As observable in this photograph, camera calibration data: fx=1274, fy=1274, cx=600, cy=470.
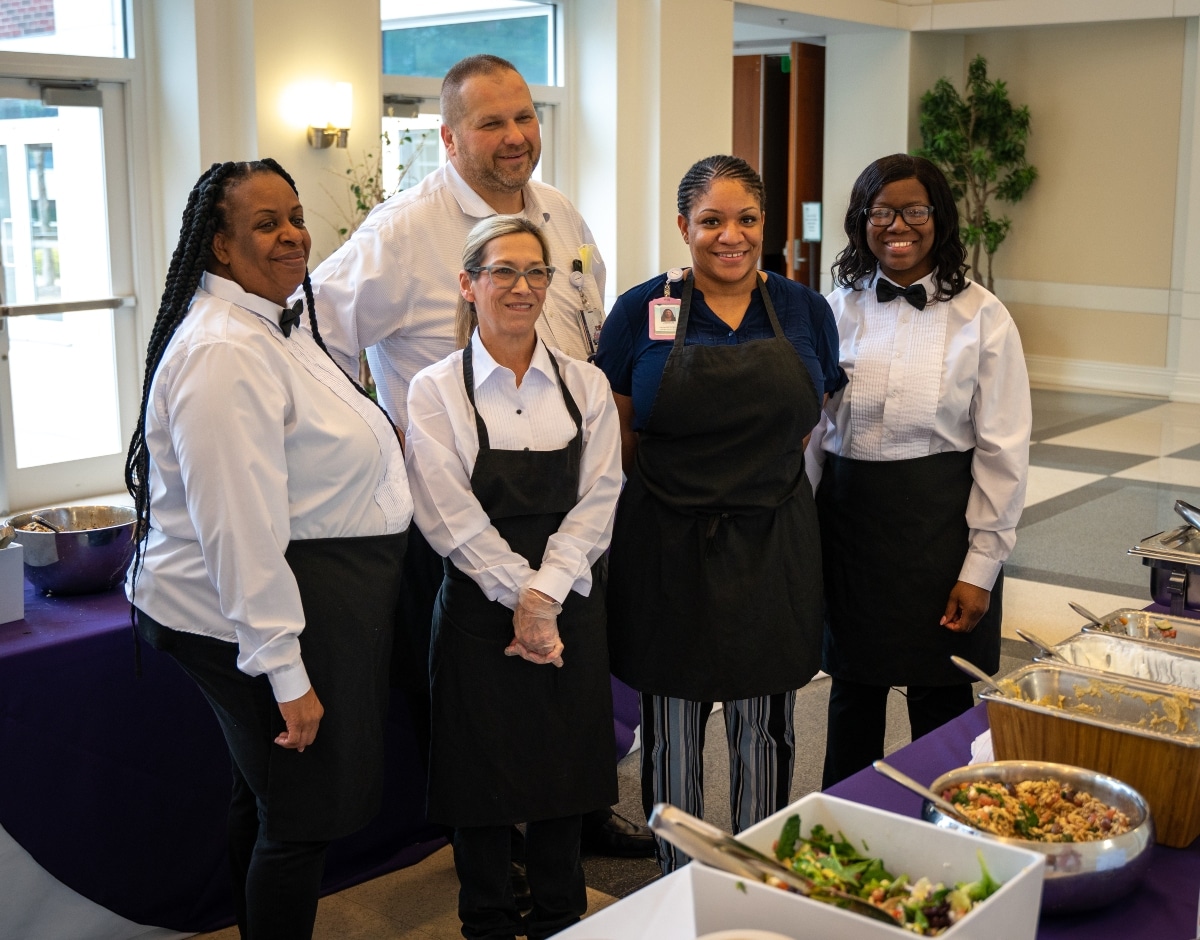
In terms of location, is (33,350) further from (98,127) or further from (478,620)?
(478,620)

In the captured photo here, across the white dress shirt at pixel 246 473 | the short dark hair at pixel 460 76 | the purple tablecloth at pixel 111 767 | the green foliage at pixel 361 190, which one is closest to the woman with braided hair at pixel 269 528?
the white dress shirt at pixel 246 473

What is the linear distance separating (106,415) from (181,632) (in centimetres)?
487

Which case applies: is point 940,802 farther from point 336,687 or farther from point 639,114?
point 639,114

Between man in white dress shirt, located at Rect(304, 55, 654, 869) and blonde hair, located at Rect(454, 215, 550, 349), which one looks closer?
blonde hair, located at Rect(454, 215, 550, 349)

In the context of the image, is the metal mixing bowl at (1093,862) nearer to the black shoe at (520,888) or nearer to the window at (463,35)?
the black shoe at (520,888)

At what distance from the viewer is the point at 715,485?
2191mm

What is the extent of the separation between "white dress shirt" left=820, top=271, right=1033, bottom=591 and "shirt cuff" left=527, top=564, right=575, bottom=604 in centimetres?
69

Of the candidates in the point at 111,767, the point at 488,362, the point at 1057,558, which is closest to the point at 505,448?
the point at 488,362

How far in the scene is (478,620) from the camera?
216 cm

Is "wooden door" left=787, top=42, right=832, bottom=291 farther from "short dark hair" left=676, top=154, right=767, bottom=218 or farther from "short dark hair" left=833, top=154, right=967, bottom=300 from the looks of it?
"short dark hair" left=676, top=154, right=767, bottom=218

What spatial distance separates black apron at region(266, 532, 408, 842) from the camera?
76.6 inches

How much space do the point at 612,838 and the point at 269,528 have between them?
1.39 m

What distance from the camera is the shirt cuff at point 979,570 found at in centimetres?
239

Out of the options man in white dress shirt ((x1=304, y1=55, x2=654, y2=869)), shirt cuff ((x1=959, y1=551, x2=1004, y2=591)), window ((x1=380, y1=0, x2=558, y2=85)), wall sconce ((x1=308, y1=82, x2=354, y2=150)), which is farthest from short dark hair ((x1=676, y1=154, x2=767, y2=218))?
window ((x1=380, y1=0, x2=558, y2=85))
